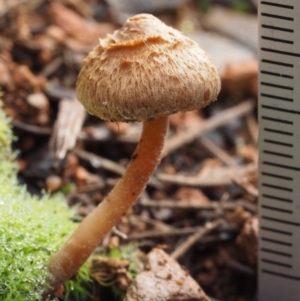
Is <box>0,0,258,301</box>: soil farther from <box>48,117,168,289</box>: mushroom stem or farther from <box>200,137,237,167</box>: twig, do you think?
<box>48,117,168,289</box>: mushroom stem

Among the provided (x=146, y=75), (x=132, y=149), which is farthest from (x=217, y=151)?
(x=146, y=75)

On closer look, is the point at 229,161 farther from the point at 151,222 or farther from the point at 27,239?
the point at 27,239

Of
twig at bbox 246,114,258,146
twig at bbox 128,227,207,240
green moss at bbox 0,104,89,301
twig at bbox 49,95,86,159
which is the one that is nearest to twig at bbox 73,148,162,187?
twig at bbox 49,95,86,159

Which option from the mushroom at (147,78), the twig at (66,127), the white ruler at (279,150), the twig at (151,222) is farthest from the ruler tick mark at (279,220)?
the twig at (66,127)

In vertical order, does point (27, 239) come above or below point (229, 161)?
below

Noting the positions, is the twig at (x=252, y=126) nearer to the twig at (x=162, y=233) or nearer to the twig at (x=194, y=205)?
the twig at (x=194, y=205)
